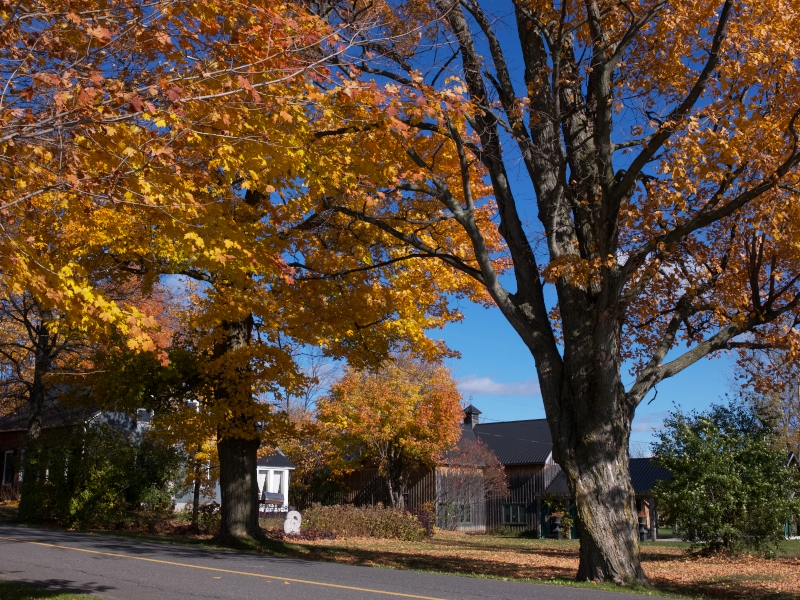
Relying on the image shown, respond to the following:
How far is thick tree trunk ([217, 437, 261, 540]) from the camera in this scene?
1561cm

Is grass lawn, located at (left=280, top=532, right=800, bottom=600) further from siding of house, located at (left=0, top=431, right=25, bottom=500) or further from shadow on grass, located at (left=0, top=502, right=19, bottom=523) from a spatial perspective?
siding of house, located at (left=0, top=431, right=25, bottom=500)

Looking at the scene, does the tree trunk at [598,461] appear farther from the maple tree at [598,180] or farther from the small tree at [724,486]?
the small tree at [724,486]

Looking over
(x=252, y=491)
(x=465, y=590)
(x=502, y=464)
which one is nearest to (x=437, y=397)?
(x=502, y=464)

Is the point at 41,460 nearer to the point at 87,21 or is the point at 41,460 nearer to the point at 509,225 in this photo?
the point at 509,225

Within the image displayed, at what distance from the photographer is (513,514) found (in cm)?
3881

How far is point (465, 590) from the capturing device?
Result: 28.2ft

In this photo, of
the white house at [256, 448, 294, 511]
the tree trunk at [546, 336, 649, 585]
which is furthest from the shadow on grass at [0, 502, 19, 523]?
the tree trunk at [546, 336, 649, 585]

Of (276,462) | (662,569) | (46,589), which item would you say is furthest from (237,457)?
(276,462)

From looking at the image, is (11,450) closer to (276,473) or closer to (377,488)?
(276,473)

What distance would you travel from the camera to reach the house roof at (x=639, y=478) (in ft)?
118

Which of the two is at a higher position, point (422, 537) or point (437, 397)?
point (437, 397)

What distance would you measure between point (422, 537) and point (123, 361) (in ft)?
43.6

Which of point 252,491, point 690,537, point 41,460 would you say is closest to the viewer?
point 252,491

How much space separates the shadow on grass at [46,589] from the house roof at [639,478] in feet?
98.6
